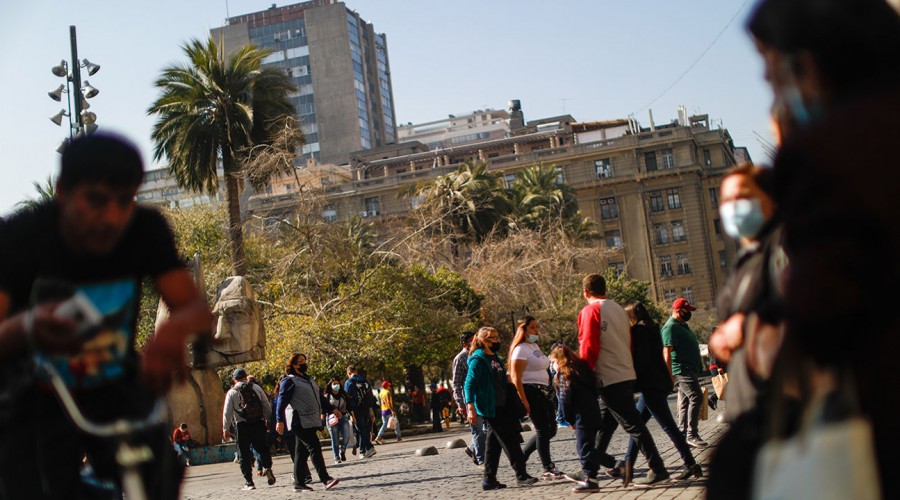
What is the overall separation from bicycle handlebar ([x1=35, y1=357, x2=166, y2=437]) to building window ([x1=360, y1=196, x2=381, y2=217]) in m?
90.4

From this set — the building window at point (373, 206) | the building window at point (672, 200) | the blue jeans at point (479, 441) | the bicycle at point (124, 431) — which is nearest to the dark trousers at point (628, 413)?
the blue jeans at point (479, 441)

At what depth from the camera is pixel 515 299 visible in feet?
147

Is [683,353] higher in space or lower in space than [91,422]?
lower

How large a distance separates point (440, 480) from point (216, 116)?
71.8 feet

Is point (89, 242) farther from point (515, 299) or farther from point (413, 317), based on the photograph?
point (515, 299)

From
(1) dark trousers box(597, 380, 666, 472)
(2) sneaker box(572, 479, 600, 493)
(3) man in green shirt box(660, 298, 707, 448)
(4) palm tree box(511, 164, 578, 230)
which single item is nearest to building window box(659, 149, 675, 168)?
(4) palm tree box(511, 164, 578, 230)

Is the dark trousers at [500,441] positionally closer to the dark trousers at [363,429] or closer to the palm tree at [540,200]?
the dark trousers at [363,429]

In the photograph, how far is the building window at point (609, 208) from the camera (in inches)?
3669

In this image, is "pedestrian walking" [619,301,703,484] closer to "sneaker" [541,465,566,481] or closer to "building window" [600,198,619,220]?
"sneaker" [541,465,566,481]

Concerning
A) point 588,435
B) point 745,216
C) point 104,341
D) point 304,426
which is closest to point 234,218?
point 304,426

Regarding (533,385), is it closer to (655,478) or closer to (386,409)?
(655,478)

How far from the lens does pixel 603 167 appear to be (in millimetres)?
92812

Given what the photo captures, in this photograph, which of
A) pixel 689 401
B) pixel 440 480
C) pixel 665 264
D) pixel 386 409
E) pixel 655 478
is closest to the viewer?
pixel 655 478

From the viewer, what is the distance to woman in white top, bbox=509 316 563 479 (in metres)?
11.7
